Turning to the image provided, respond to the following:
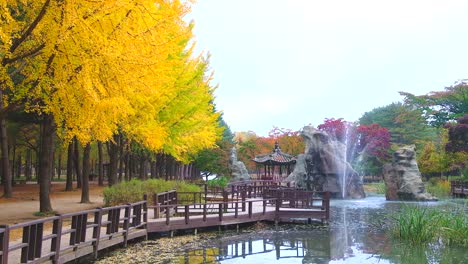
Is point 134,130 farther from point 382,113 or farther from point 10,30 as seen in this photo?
point 382,113

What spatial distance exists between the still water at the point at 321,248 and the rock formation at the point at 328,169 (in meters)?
12.8

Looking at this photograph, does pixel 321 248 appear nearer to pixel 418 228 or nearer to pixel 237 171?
pixel 418 228

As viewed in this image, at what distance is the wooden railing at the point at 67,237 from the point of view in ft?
27.2

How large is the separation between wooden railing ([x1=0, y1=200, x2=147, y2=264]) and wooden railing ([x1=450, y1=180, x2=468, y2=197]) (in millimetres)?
25082

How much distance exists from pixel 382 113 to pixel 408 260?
165ft

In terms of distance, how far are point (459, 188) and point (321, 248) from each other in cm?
2347

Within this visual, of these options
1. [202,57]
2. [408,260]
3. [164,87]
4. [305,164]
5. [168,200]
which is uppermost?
[202,57]

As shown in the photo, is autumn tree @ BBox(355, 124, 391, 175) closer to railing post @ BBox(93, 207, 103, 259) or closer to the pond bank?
the pond bank

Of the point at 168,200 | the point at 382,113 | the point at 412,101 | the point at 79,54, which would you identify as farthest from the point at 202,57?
the point at 382,113

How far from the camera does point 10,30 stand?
973 cm

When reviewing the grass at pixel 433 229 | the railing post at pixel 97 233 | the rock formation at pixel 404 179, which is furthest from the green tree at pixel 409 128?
the railing post at pixel 97 233

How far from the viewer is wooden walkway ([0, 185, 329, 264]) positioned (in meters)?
8.52

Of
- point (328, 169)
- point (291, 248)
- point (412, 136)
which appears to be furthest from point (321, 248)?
point (412, 136)

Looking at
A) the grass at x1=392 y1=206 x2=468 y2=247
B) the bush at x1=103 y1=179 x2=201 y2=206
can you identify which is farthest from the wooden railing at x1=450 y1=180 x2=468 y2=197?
the bush at x1=103 y1=179 x2=201 y2=206
